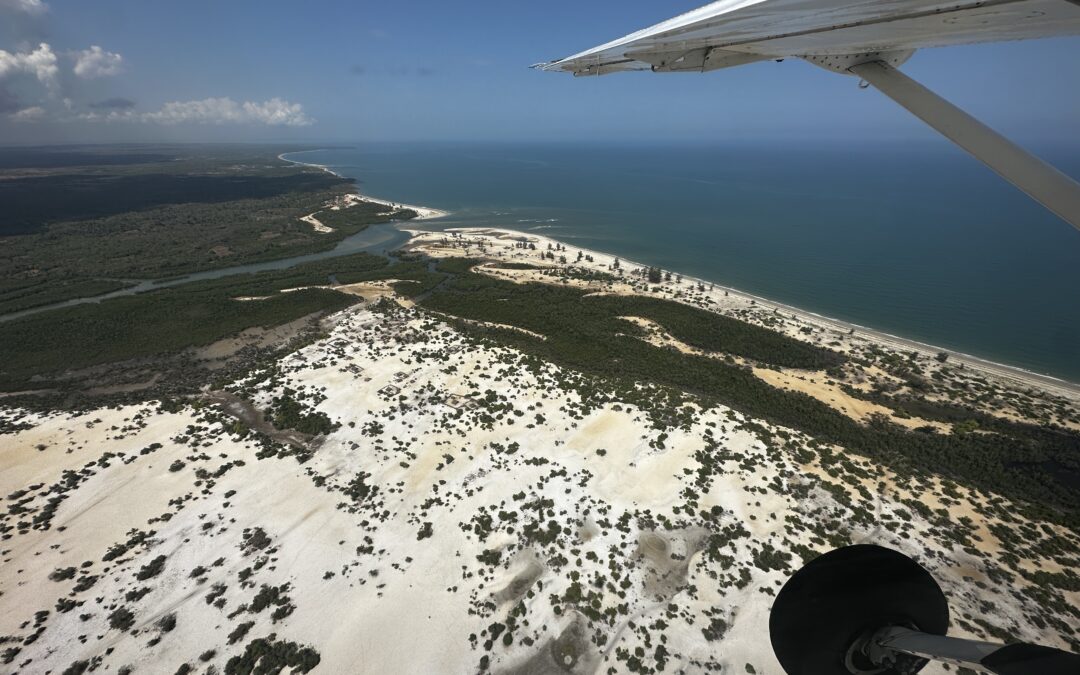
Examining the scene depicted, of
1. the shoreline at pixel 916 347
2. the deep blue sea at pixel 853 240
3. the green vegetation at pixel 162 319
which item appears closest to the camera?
the shoreline at pixel 916 347

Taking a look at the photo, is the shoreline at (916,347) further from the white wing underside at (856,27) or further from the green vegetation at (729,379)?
the white wing underside at (856,27)

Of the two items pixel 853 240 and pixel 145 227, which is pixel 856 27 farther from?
pixel 145 227

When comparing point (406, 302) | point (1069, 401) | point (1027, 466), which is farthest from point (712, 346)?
point (406, 302)

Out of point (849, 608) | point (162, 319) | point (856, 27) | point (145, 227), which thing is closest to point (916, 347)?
point (849, 608)

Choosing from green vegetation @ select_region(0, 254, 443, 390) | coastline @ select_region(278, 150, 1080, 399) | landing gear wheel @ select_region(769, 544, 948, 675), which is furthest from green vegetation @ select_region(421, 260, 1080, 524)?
landing gear wheel @ select_region(769, 544, 948, 675)

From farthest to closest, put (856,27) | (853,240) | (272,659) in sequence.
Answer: (853,240), (272,659), (856,27)

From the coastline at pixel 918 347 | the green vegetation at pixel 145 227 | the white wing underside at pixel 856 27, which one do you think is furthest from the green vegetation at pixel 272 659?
the green vegetation at pixel 145 227
